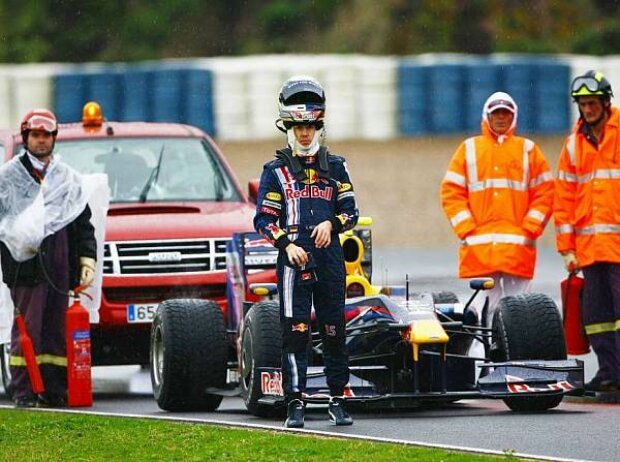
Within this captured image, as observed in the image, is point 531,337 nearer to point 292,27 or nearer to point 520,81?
point 520,81

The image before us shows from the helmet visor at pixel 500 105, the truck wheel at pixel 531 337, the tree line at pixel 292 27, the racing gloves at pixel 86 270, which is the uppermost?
the tree line at pixel 292 27

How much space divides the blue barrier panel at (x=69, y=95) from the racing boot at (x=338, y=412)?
20.6m

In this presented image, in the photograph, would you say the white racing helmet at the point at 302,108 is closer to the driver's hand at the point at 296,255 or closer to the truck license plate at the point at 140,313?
the driver's hand at the point at 296,255

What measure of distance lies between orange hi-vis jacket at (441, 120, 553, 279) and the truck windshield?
2.28 metres

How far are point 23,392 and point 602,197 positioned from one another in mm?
4238

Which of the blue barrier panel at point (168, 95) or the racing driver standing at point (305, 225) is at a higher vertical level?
the blue barrier panel at point (168, 95)

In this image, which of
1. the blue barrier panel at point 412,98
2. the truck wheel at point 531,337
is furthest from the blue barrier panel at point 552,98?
the truck wheel at point 531,337

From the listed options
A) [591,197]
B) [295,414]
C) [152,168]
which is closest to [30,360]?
[152,168]

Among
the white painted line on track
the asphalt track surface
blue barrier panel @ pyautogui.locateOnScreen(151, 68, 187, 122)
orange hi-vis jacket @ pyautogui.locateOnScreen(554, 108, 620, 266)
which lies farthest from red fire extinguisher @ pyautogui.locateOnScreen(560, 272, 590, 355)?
blue barrier panel @ pyautogui.locateOnScreen(151, 68, 187, 122)

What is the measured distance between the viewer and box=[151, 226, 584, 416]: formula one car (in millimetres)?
11359

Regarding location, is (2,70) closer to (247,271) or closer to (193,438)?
(247,271)

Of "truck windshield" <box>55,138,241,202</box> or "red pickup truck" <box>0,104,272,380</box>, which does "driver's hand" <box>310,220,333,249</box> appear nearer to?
"red pickup truck" <box>0,104,272,380</box>

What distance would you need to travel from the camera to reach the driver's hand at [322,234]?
1055 cm

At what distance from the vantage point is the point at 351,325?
11.9m
